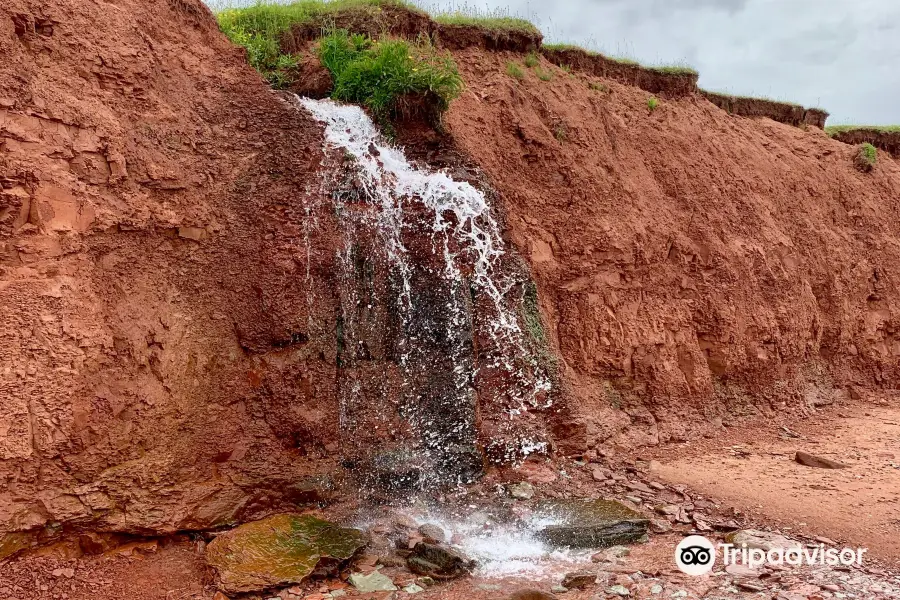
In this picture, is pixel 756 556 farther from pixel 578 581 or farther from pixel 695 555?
pixel 578 581

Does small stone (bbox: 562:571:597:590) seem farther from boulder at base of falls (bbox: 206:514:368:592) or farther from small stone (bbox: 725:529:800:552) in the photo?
boulder at base of falls (bbox: 206:514:368:592)

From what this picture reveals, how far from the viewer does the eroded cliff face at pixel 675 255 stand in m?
7.63

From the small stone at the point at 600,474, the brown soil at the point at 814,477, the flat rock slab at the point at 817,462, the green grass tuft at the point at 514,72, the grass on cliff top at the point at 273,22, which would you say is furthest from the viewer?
the green grass tuft at the point at 514,72

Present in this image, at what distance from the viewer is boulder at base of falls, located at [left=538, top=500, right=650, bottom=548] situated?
513 cm

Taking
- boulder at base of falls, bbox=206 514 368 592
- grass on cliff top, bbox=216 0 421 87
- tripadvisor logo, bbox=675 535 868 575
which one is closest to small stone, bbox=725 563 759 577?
tripadvisor logo, bbox=675 535 868 575

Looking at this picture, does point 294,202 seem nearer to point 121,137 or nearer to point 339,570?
point 121,137

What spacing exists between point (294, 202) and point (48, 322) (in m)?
2.20

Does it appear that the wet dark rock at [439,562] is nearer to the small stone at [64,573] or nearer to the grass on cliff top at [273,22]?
the small stone at [64,573]

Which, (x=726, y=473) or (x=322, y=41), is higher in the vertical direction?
(x=322, y=41)

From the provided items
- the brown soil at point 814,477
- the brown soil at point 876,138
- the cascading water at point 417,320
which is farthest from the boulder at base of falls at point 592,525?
the brown soil at point 876,138

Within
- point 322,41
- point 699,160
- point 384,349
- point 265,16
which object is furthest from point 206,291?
point 699,160

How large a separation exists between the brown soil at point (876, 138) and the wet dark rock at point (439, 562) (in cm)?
1231

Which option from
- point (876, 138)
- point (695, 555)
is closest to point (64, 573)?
point (695, 555)

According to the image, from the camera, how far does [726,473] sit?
264 inches
